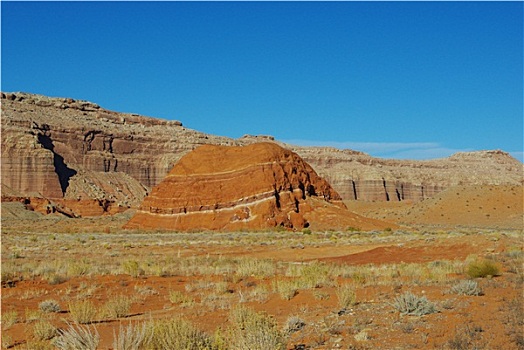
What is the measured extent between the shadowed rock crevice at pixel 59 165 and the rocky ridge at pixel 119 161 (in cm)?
21

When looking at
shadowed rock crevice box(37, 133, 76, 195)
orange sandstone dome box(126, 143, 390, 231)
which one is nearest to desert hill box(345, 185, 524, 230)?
orange sandstone dome box(126, 143, 390, 231)

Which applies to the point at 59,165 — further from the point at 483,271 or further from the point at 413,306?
the point at 413,306

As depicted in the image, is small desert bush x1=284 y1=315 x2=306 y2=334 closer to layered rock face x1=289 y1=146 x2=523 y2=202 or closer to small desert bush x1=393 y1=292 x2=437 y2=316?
small desert bush x1=393 y1=292 x2=437 y2=316

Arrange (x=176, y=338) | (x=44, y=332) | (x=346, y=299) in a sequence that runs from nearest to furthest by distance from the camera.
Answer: (x=176, y=338) → (x=44, y=332) → (x=346, y=299)

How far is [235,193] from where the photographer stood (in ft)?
167

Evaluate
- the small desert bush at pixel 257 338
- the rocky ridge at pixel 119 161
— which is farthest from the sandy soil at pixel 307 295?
the rocky ridge at pixel 119 161

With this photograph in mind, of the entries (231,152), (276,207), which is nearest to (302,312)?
(276,207)

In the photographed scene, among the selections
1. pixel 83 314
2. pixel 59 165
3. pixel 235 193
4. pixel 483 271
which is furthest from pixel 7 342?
pixel 59 165

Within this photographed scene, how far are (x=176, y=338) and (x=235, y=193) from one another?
146 ft

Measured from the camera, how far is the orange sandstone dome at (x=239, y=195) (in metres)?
49.0

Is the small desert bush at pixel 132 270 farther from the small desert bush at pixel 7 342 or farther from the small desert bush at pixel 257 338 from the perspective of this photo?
the small desert bush at pixel 257 338

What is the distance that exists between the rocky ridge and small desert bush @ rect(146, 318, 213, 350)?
91.2m

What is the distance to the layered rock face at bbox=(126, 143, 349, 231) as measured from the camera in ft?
161

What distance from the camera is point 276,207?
4916cm
